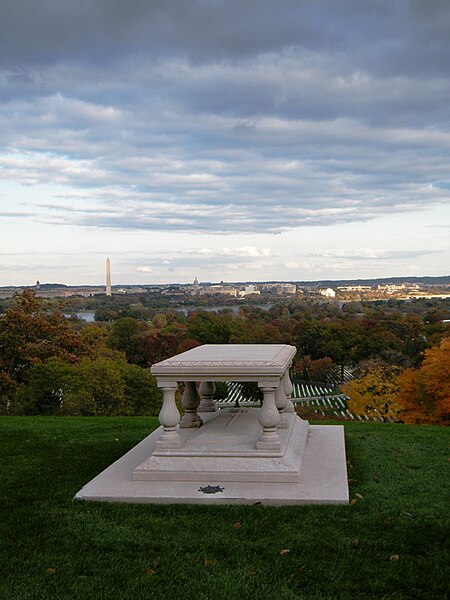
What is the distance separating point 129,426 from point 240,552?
258 inches

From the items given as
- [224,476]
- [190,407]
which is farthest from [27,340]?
[224,476]

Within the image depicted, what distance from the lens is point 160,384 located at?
785 centimetres

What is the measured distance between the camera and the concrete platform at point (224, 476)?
6719 mm

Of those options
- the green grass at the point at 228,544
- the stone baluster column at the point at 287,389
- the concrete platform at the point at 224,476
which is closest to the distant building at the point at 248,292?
the stone baluster column at the point at 287,389

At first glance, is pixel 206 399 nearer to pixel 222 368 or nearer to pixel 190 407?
pixel 190 407

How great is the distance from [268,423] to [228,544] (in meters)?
2.35

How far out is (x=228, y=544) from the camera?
545 cm

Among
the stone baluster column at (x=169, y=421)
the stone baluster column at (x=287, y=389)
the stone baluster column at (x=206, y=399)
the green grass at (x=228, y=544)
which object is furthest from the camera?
the stone baluster column at (x=206, y=399)

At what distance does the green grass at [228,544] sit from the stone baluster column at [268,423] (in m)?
1.08

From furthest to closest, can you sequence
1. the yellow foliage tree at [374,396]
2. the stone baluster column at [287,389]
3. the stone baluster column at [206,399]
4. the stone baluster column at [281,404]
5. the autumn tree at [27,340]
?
the yellow foliage tree at [374,396]
the autumn tree at [27,340]
the stone baluster column at [206,399]
the stone baluster column at [287,389]
the stone baluster column at [281,404]

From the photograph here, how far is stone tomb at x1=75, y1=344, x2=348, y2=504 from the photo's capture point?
681 centimetres

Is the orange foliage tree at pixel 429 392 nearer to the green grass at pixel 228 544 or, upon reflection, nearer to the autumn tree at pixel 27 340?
the autumn tree at pixel 27 340

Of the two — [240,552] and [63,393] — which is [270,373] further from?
[63,393]

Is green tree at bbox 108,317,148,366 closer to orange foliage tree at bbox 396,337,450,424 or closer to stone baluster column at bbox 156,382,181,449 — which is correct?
orange foliage tree at bbox 396,337,450,424
